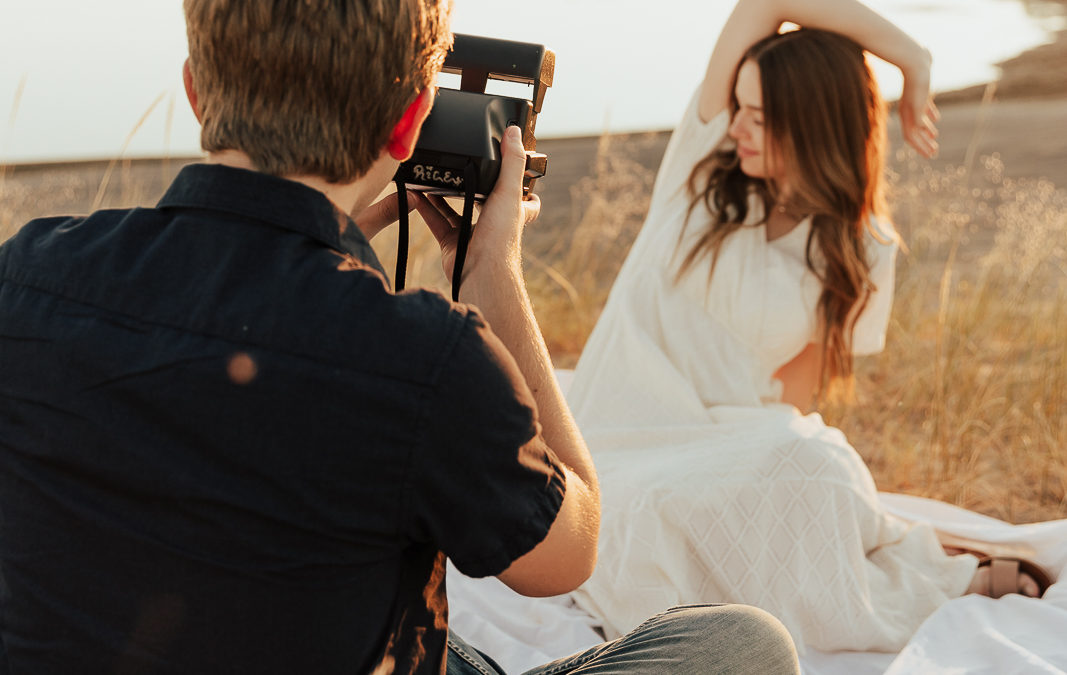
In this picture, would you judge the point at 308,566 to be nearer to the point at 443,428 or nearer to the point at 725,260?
the point at 443,428

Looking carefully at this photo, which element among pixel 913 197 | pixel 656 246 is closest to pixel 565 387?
pixel 656 246

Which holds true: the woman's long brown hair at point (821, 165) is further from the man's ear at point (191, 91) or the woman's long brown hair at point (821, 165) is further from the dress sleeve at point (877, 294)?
the man's ear at point (191, 91)

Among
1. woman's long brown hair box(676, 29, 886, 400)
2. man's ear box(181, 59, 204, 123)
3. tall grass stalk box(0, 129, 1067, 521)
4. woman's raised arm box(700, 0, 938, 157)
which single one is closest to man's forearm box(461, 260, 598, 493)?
man's ear box(181, 59, 204, 123)

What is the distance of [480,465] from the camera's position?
0.80 m

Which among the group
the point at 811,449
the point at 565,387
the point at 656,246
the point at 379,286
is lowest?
the point at 565,387

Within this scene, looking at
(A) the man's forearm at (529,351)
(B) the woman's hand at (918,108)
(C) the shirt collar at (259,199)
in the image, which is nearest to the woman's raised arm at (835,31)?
(B) the woman's hand at (918,108)

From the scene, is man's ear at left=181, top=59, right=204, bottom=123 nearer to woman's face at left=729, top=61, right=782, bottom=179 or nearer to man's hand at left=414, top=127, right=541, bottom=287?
man's hand at left=414, top=127, right=541, bottom=287

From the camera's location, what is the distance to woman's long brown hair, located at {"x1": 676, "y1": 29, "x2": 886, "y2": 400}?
2.37 metres

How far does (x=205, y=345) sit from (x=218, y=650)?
27 centimetres

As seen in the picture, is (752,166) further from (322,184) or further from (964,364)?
(322,184)

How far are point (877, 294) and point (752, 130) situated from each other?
545 mm

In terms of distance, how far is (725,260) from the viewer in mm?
2348

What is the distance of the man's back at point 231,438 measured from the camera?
763 mm

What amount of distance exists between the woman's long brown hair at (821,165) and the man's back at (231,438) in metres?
1.65
